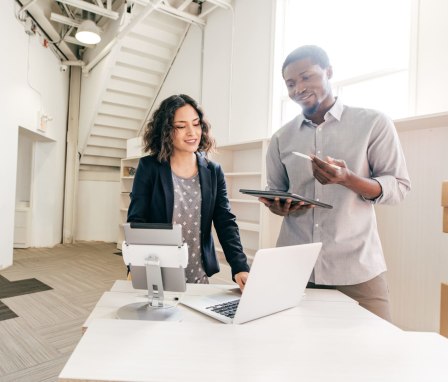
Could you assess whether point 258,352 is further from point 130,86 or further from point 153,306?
point 130,86

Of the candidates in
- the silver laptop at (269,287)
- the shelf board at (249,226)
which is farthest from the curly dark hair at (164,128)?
the shelf board at (249,226)

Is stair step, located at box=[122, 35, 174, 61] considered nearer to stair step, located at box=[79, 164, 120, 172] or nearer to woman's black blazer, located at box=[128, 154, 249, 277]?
stair step, located at box=[79, 164, 120, 172]

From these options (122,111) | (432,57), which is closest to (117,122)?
(122,111)

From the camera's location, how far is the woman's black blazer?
1567mm

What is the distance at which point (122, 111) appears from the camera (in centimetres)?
662

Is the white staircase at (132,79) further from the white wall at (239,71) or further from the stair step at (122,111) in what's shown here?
the white wall at (239,71)

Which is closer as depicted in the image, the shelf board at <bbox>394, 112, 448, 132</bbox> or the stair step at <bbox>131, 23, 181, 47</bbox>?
the shelf board at <bbox>394, 112, 448, 132</bbox>

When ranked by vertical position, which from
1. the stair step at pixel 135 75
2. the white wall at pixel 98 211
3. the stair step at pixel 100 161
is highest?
the stair step at pixel 135 75

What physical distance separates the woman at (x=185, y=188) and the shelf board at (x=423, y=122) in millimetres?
1628

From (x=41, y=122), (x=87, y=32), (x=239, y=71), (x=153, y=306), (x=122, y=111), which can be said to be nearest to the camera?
(x=153, y=306)

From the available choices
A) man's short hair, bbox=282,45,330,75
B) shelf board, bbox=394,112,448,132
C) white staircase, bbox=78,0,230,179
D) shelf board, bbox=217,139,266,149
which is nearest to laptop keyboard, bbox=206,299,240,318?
man's short hair, bbox=282,45,330,75

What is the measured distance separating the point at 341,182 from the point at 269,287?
504 millimetres

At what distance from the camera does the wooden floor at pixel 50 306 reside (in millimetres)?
Answer: 2213

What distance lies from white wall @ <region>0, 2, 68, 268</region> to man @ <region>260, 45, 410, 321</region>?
4.39 metres
